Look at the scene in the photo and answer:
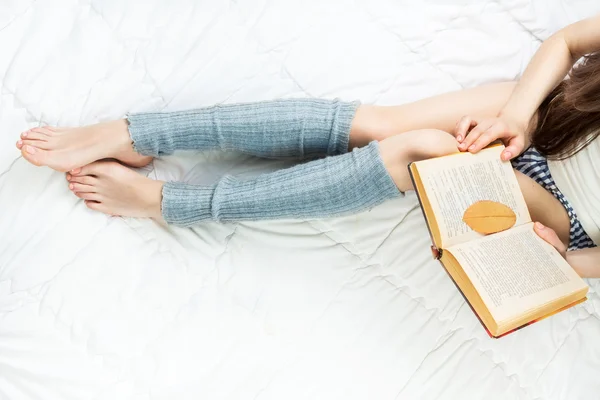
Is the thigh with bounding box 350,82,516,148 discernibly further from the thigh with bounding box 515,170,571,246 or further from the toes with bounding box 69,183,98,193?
the toes with bounding box 69,183,98,193

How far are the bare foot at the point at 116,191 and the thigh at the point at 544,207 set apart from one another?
1.78ft

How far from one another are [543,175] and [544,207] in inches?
2.0

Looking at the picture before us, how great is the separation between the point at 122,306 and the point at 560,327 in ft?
2.28

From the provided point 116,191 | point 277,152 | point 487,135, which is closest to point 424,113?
point 487,135

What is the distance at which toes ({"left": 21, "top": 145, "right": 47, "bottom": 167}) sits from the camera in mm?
800

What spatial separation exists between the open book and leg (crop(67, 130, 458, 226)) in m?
0.05

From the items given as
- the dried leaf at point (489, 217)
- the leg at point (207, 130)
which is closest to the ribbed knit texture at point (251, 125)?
the leg at point (207, 130)

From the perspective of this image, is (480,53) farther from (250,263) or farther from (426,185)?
(250,263)

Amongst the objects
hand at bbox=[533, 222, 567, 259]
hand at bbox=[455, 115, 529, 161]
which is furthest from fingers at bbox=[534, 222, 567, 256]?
hand at bbox=[455, 115, 529, 161]

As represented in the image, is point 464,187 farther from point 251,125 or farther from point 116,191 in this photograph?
point 116,191

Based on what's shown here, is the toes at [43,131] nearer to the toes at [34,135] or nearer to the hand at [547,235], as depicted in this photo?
the toes at [34,135]

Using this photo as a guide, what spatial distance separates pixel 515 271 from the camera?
2.36 ft

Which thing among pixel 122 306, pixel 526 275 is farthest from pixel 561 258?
pixel 122 306

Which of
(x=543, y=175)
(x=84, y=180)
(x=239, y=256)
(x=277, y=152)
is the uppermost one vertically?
(x=84, y=180)
